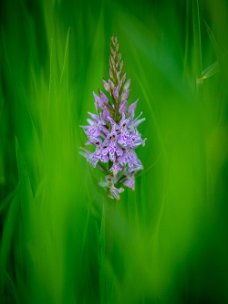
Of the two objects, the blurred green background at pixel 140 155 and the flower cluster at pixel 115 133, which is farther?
the blurred green background at pixel 140 155

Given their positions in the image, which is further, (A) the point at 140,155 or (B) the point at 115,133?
(A) the point at 140,155

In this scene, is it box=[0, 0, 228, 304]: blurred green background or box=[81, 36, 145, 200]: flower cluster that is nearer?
box=[81, 36, 145, 200]: flower cluster

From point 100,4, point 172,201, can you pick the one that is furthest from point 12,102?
point 172,201

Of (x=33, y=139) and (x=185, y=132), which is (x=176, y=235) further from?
(x=33, y=139)
